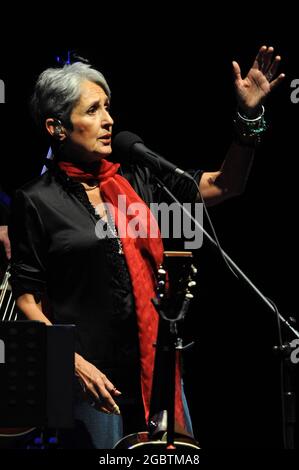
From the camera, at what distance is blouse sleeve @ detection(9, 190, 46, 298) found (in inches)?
98.5

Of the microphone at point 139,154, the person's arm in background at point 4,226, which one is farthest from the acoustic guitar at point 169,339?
the person's arm in background at point 4,226

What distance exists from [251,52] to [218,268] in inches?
36.8

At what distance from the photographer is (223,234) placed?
12.2 ft

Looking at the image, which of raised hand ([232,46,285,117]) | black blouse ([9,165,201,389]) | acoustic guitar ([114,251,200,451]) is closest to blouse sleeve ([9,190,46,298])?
black blouse ([9,165,201,389])

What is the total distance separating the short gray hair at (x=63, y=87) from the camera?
103 inches

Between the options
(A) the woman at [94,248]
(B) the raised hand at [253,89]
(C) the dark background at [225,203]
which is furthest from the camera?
(C) the dark background at [225,203]

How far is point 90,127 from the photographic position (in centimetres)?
261

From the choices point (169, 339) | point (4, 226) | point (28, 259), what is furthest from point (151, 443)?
point (4, 226)

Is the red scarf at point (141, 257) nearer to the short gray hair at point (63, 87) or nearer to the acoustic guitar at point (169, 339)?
the short gray hair at point (63, 87)

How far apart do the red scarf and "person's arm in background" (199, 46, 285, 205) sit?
246 millimetres

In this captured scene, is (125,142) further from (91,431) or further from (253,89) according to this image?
(91,431)

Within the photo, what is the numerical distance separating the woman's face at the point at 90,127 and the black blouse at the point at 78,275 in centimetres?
17

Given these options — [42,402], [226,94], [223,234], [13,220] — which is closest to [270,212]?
[223,234]

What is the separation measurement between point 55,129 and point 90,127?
124 mm
